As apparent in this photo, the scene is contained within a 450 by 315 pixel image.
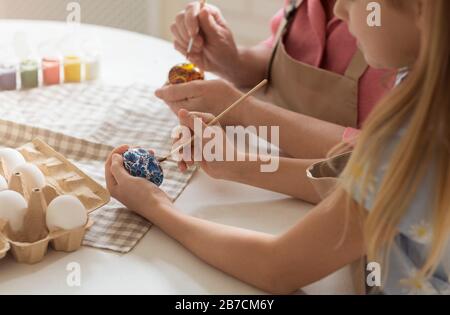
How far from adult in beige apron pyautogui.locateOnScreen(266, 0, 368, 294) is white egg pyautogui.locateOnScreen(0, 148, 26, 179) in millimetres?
551

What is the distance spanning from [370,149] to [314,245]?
0.49 ft

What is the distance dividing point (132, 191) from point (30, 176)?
5.7 inches

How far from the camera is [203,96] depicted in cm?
125

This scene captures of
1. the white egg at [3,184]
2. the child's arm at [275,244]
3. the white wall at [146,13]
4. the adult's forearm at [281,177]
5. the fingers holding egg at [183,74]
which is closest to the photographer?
the child's arm at [275,244]

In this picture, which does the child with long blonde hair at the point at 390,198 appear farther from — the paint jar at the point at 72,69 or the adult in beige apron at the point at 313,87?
the paint jar at the point at 72,69

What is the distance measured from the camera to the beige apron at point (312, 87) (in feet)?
4.00

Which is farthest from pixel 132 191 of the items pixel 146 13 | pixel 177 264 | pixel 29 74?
pixel 146 13

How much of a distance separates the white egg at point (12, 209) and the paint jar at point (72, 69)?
560mm

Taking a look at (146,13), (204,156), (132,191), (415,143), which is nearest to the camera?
(415,143)

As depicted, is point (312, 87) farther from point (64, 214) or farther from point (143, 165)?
point (64, 214)

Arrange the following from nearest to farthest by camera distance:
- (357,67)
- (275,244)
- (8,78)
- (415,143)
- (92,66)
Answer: (415,143) < (275,244) < (357,67) < (8,78) < (92,66)

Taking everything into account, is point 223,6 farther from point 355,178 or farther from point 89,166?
point 355,178

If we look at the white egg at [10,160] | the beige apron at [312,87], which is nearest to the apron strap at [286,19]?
the beige apron at [312,87]

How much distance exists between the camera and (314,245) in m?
0.80
